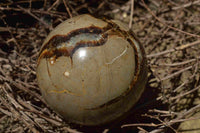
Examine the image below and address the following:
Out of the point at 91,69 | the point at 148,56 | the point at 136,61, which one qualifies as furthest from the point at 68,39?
the point at 148,56

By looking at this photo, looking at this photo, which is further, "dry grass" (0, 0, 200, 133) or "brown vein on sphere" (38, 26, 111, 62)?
"dry grass" (0, 0, 200, 133)

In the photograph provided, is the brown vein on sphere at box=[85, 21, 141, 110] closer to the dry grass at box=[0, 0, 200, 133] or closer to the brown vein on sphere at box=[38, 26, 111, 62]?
the brown vein on sphere at box=[38, 26, 111, 62]

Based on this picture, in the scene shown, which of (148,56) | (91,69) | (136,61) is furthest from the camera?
(148,56)

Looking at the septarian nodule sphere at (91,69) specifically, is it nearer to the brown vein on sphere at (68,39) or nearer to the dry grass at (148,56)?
the brown vein on sphere at (68,39)

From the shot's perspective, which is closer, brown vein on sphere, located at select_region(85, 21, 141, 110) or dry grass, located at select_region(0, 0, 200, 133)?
brown vein on sphere, located at select_region(85, 21, 141, 110)

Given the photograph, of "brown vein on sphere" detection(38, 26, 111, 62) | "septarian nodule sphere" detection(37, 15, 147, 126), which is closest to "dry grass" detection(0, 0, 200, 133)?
"septarian nodule sphere" detection(37, 15, 147, 126)

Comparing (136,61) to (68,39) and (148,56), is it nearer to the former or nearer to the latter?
(68,39)
